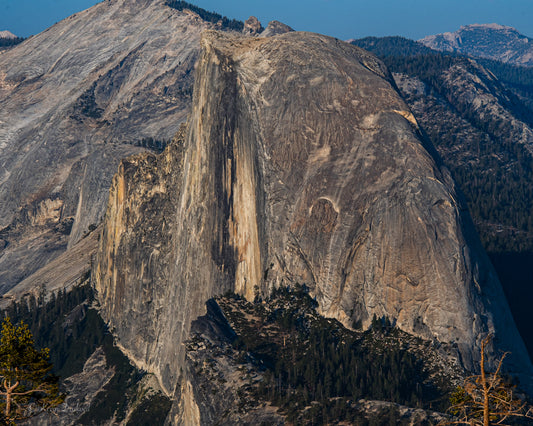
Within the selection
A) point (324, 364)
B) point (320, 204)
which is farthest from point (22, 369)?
point (320, 204)

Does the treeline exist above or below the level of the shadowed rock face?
below

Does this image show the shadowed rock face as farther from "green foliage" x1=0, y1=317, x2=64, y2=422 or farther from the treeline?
"green foliage" x1=0, y1=317, x2=64, y2=422

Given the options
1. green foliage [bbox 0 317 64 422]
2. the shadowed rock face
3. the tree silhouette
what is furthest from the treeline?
the tree silhouette

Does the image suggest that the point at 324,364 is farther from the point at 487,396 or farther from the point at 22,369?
the point at 487,396

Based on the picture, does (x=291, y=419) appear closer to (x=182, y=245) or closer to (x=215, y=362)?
(x=215, y=362)

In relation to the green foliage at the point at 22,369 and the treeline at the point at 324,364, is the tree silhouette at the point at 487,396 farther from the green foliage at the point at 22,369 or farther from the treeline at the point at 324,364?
the treeline at the point at 324,364

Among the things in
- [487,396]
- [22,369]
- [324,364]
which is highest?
[324,364]
